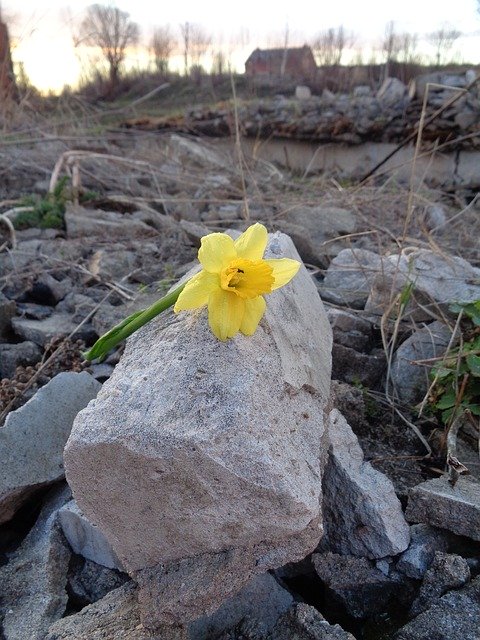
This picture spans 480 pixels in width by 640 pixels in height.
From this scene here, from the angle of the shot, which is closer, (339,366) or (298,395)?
(298,395)

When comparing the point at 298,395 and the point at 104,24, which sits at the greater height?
the point at 104,24

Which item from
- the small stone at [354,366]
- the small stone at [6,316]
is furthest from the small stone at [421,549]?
the small stone at [6,316]

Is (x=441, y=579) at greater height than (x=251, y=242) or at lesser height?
lesser

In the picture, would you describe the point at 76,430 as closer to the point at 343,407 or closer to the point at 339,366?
the point at 343,407

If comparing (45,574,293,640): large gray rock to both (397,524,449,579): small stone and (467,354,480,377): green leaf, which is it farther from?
(467,354,480,377): green leaf

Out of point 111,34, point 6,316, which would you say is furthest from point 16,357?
point 111,34

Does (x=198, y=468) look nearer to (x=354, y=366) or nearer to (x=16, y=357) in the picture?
(x=354, y=366)


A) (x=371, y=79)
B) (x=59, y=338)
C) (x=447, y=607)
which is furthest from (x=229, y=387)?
(x=371, y=79)
